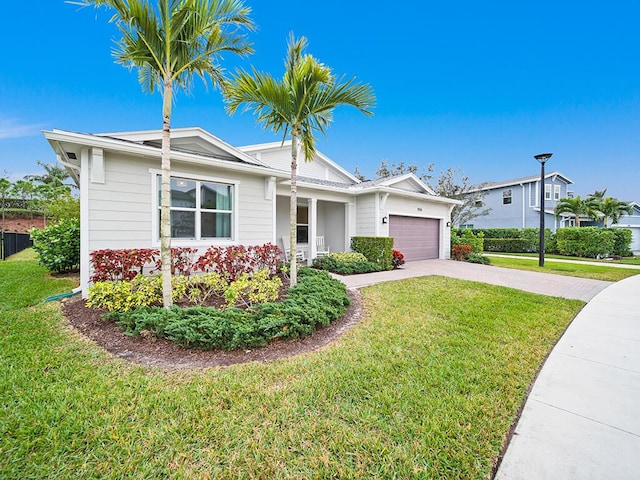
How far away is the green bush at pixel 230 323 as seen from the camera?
368 centimetres

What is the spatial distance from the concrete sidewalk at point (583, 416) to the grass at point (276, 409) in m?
0.16

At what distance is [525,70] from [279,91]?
525 inches

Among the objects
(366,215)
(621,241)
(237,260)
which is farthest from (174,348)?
(621,241)

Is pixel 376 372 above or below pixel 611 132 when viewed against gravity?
below

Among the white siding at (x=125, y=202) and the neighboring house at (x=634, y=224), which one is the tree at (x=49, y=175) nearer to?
the white siding at (x=125, y=202)

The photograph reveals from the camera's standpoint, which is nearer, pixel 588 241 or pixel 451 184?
pixel 588 241

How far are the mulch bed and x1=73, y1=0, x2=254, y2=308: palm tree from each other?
2.78 feet

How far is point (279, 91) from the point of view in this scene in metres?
5.62

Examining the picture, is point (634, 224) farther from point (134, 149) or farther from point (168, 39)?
point (134, 149)

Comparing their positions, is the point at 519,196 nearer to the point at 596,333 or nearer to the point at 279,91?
the point at 596,333

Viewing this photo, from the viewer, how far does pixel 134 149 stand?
596 cm

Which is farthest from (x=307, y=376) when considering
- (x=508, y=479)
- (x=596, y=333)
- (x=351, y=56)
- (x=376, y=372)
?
(x=351, y=56)

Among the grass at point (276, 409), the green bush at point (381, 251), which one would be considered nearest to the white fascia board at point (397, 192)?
the green bush at point (381, 251)

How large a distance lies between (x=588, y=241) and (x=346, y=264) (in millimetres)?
16967
